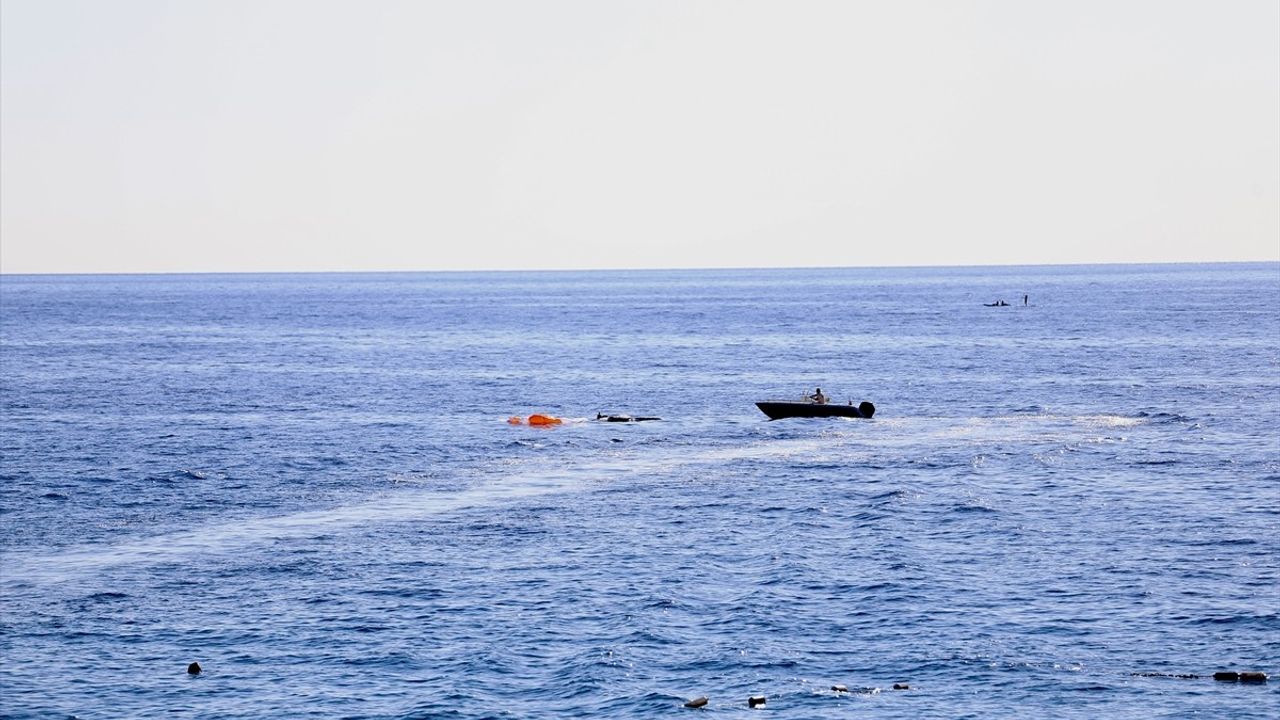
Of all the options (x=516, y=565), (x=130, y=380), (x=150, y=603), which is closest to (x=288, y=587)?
(x=150, y=603)

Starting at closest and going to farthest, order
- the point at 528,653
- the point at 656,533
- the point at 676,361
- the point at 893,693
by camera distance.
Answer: the point at 893,693 < the point at 528,653 < the point at 656,533 < the point at 676,361

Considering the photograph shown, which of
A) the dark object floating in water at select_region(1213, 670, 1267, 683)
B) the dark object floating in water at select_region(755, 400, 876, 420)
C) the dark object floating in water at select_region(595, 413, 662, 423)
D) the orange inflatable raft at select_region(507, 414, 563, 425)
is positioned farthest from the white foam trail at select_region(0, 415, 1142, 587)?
the dark object floating in water at select_region(1213, 670, 1267, 683)

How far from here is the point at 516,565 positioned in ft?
189

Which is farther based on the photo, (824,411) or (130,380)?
(130,380)

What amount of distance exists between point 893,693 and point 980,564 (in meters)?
16.2

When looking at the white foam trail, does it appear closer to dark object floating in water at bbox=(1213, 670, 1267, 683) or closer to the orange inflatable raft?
the orange inflatable raft

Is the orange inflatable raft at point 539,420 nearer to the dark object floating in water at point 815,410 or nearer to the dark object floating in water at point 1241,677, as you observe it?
the dark object floating in water at point 815,410

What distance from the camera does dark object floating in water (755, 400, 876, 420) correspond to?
104 m

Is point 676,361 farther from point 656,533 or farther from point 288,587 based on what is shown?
point 288,587

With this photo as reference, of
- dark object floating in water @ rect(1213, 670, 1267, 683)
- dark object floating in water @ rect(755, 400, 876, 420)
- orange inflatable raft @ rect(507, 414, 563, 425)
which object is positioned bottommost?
orange inflatable raft @ rect(507, 414, 563, 425)

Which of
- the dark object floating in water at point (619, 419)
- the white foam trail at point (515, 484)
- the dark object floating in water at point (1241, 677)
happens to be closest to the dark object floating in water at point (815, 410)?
the white foam trail at point (515, 484)

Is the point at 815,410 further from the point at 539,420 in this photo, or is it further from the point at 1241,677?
the point at 1241,677

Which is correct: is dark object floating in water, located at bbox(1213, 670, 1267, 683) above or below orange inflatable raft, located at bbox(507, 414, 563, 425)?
above

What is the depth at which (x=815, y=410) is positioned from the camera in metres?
104
